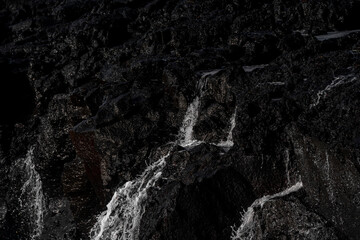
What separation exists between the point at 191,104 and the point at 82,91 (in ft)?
11.1

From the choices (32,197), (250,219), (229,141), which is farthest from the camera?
(32,197)

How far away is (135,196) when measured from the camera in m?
7.61

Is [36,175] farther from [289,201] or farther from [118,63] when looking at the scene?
[289,201]

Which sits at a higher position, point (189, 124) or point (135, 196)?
point (189, 124)

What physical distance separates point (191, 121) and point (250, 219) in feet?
8.57

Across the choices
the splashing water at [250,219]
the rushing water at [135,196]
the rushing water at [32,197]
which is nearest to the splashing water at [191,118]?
the rushing water at [135,196]

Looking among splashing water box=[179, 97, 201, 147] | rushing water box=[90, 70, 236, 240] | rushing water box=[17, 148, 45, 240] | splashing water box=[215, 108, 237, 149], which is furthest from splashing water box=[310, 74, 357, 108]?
rushing water box=[17, 148, 45, 240]

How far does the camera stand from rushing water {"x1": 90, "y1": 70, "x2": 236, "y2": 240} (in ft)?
23.8

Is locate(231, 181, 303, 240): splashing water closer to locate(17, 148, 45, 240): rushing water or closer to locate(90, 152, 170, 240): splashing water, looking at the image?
locate(90, 152, 170, 240): splashing water

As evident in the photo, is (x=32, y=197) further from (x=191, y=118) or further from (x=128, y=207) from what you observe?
(x=191, y=118)

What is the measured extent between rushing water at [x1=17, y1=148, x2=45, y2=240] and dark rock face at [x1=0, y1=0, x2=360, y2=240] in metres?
0.05

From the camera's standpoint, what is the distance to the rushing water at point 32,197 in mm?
11742

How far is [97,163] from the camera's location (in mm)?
8859

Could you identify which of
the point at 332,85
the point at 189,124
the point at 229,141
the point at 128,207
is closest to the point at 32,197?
the point at 128,207
